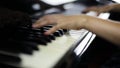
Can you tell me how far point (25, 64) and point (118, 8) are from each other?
124 centimetres

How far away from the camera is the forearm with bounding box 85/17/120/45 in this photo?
86cm

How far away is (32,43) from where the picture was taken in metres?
0.71

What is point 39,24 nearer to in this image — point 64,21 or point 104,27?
point 64,21

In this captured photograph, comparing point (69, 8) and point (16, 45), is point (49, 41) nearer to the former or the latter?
point (16, 45)

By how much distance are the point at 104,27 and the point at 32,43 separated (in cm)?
33

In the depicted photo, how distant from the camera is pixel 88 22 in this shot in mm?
870

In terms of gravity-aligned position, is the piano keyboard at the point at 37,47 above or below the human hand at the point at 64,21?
below

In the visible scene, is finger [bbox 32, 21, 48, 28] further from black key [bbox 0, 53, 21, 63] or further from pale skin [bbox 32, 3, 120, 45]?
black key [bbox 0, 53, 21, 63]

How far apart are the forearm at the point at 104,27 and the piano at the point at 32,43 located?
7 centimetres

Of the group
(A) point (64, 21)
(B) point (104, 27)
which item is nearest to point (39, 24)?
(A) point (64, 21)

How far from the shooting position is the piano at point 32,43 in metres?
0.59

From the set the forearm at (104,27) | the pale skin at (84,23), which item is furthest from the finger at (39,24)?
the forearm at (104,27)

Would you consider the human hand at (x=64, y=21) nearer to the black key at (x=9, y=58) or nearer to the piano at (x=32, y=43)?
the piano at (x=32, y=43)

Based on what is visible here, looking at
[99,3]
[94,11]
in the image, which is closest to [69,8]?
[94,11]
